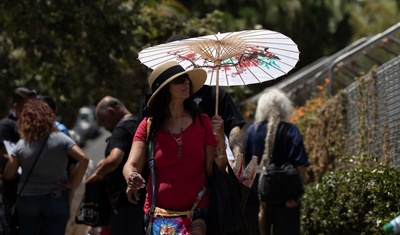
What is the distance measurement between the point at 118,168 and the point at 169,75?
8.76 feet

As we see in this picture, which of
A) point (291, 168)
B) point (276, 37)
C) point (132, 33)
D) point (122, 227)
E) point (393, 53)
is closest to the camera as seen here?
point (276, 37)

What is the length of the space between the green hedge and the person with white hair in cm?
48

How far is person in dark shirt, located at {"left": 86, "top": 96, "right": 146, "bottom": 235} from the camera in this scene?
26.2 ft

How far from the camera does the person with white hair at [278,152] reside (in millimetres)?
8961

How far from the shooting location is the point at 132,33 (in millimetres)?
15008

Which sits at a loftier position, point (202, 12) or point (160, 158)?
point (202, 12)

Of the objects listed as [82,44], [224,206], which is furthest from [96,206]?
[82,44]

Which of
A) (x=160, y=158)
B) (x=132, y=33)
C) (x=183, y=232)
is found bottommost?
(x=183, y=232)

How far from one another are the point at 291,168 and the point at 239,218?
10.8 ft

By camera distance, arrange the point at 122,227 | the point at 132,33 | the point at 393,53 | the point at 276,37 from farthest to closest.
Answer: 1. the point at 132,33
2. the point at 393,53
3. the point at 122,227
4. the point at 276,37

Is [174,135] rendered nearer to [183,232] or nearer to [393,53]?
[183,232]

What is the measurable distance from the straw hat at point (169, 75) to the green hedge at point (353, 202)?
8.55ft

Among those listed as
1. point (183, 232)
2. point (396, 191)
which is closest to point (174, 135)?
point (183, 232)

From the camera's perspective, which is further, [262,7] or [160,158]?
[262,7]
